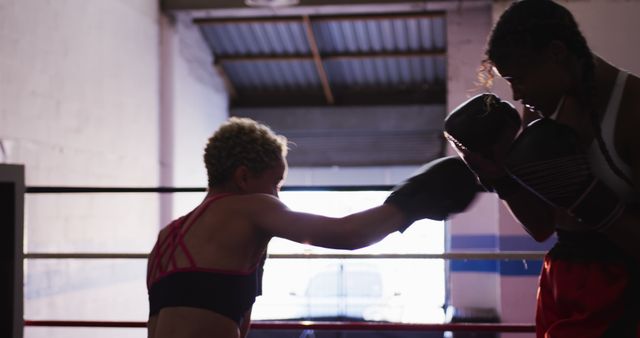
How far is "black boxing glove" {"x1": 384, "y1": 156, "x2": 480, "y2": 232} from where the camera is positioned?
1.21m

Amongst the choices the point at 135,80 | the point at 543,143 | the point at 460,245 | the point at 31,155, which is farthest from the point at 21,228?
the point at 460,245

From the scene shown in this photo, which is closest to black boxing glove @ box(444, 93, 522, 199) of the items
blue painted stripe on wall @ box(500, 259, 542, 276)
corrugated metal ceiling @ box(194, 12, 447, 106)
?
blue painted stripe on wall @ box(500, 259, 542, 276)

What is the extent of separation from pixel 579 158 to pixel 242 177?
60cm

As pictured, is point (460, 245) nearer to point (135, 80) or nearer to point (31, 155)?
point (135, 80)

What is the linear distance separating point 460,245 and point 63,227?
10.4 feet

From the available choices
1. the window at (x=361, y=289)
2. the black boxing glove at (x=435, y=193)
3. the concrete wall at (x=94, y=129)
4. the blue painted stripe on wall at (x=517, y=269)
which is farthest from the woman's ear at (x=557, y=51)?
the window at (x=361, y=289)

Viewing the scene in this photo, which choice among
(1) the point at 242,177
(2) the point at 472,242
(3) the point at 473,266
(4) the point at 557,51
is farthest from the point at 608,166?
(3) the point at 473,266

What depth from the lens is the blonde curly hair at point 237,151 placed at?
1340 mm

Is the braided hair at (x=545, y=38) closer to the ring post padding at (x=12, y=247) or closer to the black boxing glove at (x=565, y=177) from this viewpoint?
the black boxing glove at (x=565, y=177)

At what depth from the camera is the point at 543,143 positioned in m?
1.08

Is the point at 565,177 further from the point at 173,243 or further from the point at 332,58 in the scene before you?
the point at 332,58

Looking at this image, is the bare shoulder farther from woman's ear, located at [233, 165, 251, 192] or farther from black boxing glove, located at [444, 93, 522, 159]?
woman's ear, located at [233, 165, 251, 192]

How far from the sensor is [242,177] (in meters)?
1.35

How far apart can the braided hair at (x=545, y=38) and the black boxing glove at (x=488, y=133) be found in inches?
5.8
